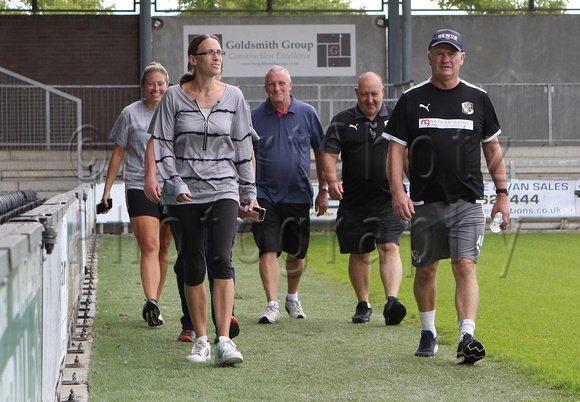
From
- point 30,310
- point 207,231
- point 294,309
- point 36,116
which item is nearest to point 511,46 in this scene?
point 36,116

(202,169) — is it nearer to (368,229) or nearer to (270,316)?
(270,316)

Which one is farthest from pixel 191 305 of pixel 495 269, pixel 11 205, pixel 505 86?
pixel 505 86

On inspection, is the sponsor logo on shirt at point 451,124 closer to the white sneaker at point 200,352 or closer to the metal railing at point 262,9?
the white sneaker at point 200,352

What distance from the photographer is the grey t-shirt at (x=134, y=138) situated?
7445 mm

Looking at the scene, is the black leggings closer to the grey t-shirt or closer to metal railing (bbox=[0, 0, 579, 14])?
the grey t-shirt

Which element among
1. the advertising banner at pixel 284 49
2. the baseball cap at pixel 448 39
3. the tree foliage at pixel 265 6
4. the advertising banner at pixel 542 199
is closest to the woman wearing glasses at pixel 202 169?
the baseball cap at pixel 448 39

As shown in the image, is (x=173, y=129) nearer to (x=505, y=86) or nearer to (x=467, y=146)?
(x=467, y=146)

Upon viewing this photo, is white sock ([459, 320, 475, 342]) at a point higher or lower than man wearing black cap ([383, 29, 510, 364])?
lower

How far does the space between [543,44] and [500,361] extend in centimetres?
2293

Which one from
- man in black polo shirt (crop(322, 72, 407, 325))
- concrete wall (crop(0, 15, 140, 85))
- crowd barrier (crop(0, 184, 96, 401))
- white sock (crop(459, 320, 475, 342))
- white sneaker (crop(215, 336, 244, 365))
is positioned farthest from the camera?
concrete wall (crop(0, 15, 140, 85))

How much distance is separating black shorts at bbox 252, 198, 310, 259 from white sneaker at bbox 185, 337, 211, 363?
6.98 ft

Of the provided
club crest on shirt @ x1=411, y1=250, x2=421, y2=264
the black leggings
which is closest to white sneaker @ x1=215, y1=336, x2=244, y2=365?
the black leggings

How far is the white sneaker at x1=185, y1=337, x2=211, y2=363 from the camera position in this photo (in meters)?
5.78

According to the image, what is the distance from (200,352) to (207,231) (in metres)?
0.77
